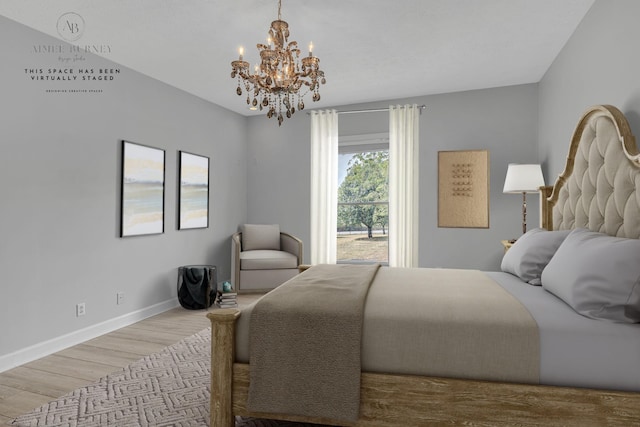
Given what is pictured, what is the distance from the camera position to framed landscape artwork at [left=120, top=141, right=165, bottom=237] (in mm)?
3691

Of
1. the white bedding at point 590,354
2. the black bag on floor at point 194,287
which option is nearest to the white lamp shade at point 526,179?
the white bedding at point 590,354

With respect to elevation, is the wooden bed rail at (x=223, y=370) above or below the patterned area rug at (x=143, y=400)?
above

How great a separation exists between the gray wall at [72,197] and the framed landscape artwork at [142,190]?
83mm

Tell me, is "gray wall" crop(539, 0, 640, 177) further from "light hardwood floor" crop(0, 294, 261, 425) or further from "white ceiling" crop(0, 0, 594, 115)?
"light hardwood floor" crop(0, 294, 261, 425)

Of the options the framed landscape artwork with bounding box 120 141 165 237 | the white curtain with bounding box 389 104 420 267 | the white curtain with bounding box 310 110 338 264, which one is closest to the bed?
the framed landscape artwork with bounding box 120 141 165 237

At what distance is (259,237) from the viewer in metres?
5.24

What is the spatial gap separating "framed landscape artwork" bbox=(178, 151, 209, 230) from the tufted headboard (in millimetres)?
3812

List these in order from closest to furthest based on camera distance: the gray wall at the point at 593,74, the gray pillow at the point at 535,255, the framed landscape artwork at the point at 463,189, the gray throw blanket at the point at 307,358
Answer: the gray throw blanket at the point at 307,358 → the gray wall at the point at 593,74 → the gray pillow at the point at 535,255 → the framed landscape artwork at the point at 463,189

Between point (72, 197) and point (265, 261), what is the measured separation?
2220 mm

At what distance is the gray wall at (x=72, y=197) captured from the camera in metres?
2.76

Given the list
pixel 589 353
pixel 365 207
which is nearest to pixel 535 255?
pixel 589 353

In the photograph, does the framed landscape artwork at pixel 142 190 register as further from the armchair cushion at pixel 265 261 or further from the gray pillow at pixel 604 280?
the gray pillow at pixel 604 280

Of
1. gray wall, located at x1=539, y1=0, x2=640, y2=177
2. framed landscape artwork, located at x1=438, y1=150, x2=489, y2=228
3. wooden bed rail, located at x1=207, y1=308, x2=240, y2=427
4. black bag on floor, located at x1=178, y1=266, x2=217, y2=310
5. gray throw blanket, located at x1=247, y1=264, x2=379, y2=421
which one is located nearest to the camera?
gray throw blanket, located at x1=247, y1=264, x2=379, y2=421

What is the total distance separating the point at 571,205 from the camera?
2820 mm
